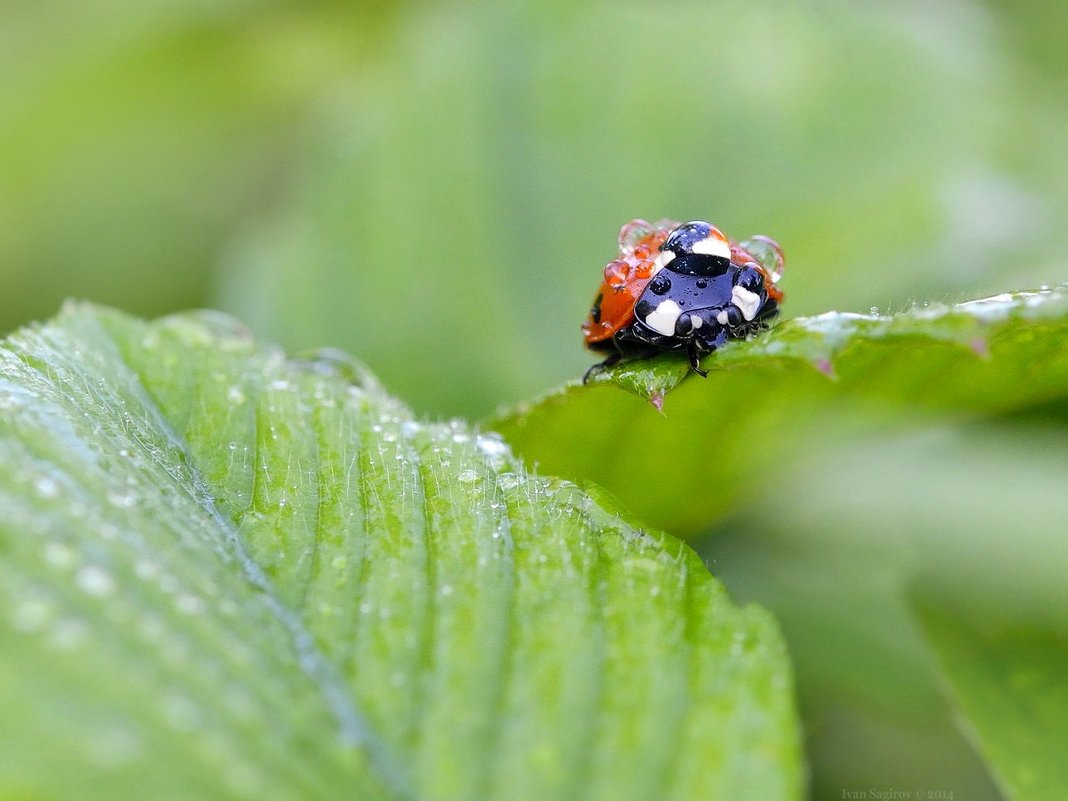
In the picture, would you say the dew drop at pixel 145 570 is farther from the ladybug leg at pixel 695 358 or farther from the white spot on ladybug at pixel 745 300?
the white spot on ladybug at pixel 745 300

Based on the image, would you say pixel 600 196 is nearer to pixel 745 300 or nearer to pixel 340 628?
pixel 745 300

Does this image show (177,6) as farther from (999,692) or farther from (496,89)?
(999,692)

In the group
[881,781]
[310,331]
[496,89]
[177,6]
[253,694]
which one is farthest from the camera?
[177,6]

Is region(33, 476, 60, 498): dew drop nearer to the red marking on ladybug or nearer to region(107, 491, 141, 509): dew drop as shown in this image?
region(107, 491, 141, 509): dew drop

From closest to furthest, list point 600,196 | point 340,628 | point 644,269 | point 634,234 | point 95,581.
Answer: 1. point 95,581
2. point 340,628
3. point 644,269
4. point 634,234
5. point 600,196

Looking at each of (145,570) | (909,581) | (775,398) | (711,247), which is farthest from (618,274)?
(145,570)

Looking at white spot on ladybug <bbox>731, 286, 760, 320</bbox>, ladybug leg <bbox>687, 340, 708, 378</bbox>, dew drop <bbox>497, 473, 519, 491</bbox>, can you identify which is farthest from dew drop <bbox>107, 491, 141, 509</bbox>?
white spot on ladybug <bbox>731, 286, 760, 320</bbox>

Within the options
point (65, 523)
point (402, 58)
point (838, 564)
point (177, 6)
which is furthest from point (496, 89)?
point (65, 523)
